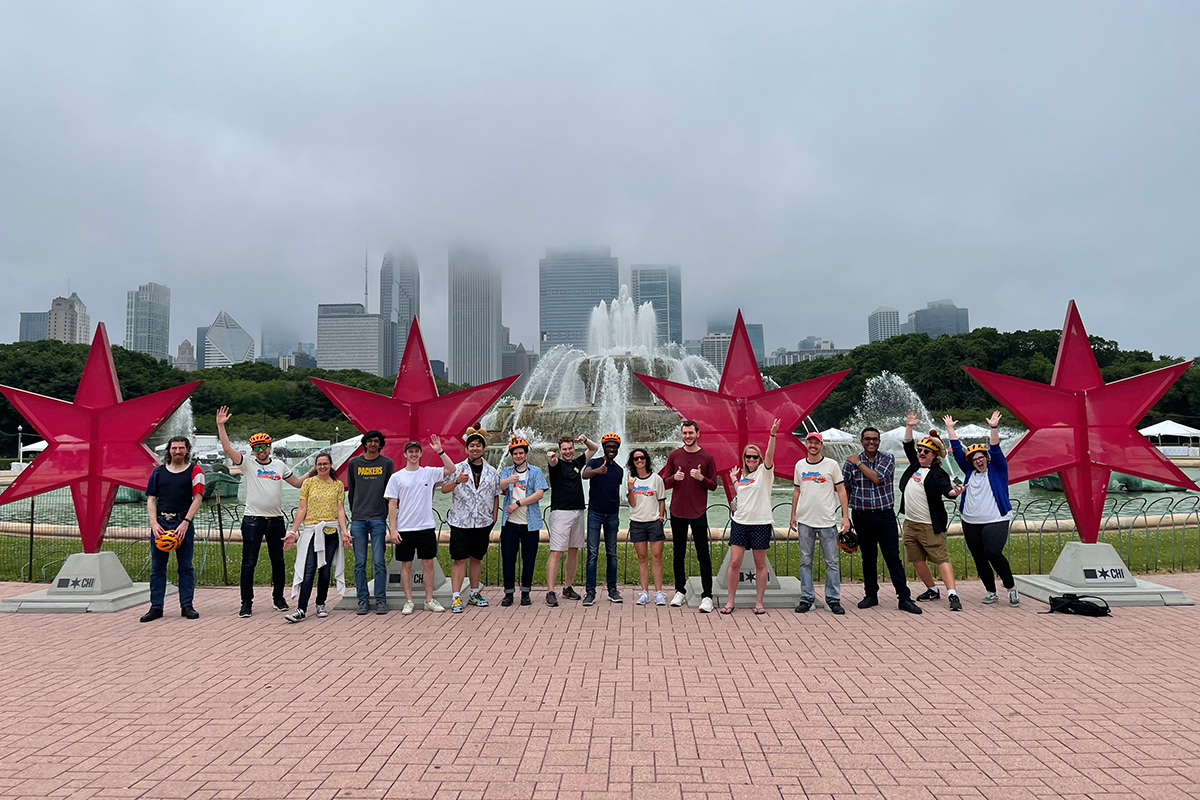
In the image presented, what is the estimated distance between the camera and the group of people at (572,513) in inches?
291

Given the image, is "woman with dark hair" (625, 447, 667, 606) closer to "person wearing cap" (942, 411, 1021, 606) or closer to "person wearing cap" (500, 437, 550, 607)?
"person wearing cap" (500, 437, 550, 607)

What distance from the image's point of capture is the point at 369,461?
764 centimetres

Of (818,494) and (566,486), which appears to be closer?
(818,494)

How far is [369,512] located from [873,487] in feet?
17.8

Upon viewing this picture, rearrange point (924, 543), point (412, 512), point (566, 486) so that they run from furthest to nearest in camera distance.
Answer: point (566, 486) < point (924, 543) < point (412, 512)

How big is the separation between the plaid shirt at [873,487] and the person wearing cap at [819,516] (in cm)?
19

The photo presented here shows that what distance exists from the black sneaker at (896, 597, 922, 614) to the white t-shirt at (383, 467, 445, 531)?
5.07 m

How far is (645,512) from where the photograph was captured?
7.68 meters

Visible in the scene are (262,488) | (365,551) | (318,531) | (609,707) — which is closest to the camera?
(609,707)

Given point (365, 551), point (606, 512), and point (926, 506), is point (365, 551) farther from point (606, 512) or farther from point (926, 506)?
point (926, 506)

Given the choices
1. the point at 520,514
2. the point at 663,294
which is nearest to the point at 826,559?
the point at 520,514

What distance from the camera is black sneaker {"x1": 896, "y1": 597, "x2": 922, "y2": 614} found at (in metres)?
7.31

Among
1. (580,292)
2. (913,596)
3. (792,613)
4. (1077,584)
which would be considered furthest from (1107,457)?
(580,292)

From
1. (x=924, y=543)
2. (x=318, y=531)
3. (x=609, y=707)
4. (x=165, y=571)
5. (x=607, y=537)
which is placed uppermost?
(x=318, y=531)
